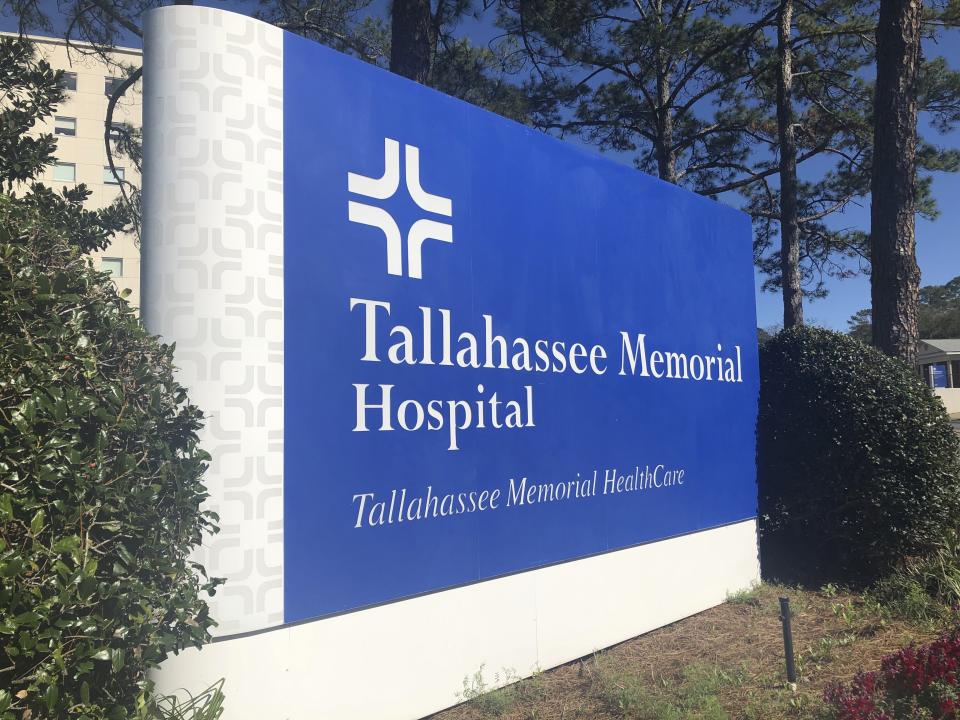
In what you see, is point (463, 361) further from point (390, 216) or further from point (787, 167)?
point (787, 167)

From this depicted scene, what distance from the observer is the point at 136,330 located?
280cm

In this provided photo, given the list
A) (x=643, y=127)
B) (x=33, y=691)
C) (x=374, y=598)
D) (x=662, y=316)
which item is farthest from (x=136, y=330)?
(x=643, y=127)

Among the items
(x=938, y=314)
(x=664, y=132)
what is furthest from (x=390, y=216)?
(x=938, y=314)

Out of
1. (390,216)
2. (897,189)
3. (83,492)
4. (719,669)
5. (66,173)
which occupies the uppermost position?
(66,173)

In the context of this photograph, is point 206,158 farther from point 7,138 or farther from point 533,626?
point 533,626

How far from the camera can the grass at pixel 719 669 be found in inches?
164

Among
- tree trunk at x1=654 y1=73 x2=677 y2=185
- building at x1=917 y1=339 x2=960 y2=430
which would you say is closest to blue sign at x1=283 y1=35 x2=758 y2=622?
tree trunk at x1=654 y1=73 x2=677 y2=185

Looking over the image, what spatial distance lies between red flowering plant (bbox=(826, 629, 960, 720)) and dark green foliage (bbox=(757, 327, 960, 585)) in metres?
2.55

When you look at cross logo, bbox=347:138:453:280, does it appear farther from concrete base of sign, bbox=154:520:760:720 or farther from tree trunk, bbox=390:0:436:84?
tree trunk, bbox=390:0:436:84

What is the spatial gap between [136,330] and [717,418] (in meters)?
4.94

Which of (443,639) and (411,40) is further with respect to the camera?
(411,40)

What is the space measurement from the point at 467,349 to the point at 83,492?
2.36m

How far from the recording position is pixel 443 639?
413 centimetres

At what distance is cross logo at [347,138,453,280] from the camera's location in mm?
3885
